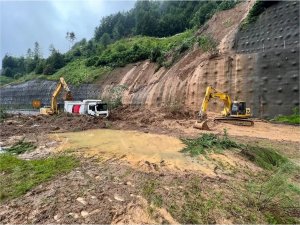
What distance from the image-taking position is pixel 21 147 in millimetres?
15445

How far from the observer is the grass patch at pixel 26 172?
841 cm

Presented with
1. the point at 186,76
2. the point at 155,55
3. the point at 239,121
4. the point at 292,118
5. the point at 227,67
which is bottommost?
the point at 239,121

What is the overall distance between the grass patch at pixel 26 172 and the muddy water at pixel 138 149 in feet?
5.86

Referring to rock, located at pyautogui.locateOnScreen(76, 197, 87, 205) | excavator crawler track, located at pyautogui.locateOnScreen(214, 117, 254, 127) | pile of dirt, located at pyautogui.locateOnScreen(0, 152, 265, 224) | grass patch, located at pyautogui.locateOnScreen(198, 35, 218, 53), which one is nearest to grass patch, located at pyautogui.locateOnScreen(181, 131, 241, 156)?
pile of dirt, located at pyautogui.locateOnScreen(0, 152, 265, 224)

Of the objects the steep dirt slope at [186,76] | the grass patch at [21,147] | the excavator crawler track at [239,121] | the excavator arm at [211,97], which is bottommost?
the grass patch at [21,147]

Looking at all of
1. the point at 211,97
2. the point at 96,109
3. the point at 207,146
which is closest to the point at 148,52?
the point at 96,109

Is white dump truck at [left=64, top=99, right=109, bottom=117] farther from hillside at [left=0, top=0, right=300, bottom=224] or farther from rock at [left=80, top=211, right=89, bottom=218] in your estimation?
rock at [left=80, top=211, right=89, bottom=218]

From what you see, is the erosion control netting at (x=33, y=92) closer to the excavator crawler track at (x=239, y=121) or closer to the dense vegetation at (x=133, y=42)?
the dense vegetation at (x=133, y=42)

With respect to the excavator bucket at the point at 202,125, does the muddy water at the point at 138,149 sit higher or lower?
lower

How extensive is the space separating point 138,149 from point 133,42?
1963 inches

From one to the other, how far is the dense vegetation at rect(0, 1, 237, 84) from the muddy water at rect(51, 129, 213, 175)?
2432 centimetres

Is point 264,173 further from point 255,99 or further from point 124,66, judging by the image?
point 124,66

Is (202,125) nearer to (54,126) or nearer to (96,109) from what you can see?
(54,126)

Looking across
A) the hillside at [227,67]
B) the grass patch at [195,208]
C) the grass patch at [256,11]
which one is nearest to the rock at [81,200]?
the grass patch at [195,208]
